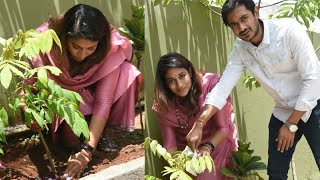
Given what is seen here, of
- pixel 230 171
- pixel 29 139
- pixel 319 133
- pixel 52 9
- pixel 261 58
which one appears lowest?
pixel 230 171

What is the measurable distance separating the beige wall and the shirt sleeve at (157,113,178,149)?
99 mm

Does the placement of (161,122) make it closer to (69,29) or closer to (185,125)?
(185,125)

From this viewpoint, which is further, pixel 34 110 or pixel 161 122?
pixel 161 122

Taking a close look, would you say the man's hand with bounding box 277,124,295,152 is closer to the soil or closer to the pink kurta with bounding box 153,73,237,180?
the pink kurta with bounding box 153,73,237,180

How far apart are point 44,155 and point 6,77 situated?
1.17m

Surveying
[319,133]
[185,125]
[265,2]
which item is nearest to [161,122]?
[185,125]

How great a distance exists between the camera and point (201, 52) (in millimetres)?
3566

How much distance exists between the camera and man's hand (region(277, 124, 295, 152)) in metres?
2.73

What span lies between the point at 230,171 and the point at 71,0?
156 cm

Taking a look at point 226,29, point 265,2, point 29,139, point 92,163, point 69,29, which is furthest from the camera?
point 265,2

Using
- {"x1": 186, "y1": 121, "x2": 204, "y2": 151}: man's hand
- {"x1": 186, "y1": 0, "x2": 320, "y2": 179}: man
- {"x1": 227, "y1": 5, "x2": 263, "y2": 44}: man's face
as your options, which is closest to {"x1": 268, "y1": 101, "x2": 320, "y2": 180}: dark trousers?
{"x1": 186, "y1": 0, "x2": 320, "y2": 179}: man

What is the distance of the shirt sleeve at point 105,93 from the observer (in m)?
2.79

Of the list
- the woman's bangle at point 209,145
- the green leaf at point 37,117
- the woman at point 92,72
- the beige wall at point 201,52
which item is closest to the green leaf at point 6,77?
the green leaf at point 37,117

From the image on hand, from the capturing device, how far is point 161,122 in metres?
2.97
